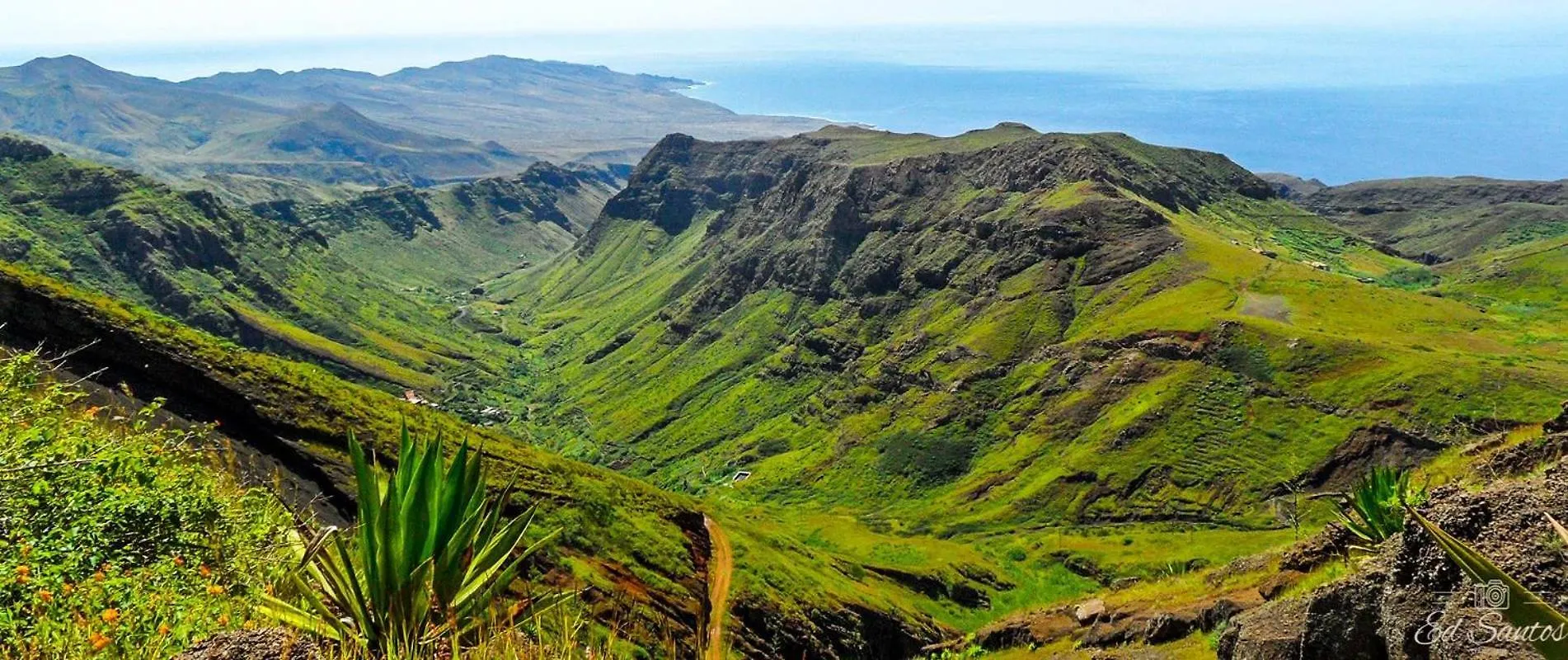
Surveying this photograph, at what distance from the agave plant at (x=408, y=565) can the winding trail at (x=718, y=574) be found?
21.5m

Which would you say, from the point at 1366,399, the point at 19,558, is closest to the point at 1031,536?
the point at 1366,399

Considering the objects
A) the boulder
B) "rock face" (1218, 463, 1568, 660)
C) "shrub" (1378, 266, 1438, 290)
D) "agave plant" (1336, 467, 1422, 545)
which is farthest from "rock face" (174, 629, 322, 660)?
"shrub" (1378, 266, 1438, 290)

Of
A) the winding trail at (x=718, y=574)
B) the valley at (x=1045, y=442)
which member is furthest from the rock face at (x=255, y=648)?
the winding trail at (x=718, y=574)

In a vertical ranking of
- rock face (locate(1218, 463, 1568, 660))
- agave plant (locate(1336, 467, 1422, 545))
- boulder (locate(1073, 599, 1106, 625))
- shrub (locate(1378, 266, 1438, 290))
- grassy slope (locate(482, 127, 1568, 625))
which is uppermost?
rock face (locate(1218, 463, 1568, 660))

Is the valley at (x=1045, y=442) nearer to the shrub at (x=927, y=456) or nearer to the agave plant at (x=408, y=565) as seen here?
the shrub at (x=927, y=456)

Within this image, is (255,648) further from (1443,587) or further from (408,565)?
(1443,587)

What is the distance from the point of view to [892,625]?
53656 mm

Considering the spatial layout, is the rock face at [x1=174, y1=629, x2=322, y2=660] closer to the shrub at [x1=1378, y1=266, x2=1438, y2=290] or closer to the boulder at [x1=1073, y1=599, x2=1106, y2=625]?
the boulder at [x1=1073, y1=599, x2=1106, y2=625]

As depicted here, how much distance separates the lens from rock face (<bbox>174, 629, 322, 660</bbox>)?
679 centimetres

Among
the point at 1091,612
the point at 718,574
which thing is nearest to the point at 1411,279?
the point at 718,574

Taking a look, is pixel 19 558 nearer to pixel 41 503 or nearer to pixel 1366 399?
pixel 41 503

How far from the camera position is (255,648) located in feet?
22.7

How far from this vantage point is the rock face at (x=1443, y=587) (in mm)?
6844

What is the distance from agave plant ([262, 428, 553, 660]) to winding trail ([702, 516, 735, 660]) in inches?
847
